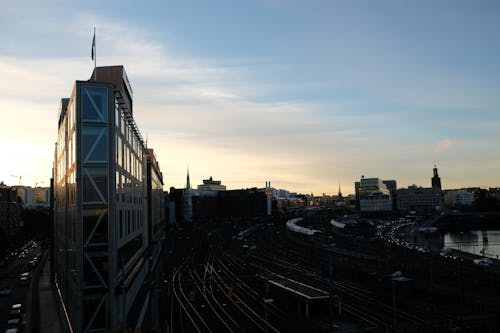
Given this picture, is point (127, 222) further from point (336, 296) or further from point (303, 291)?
point (336, 296)

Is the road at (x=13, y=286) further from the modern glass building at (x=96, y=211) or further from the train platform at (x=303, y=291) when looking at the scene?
the train platform at (x=303, y=291)

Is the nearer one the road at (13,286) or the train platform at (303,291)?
the train platform at (303,291)

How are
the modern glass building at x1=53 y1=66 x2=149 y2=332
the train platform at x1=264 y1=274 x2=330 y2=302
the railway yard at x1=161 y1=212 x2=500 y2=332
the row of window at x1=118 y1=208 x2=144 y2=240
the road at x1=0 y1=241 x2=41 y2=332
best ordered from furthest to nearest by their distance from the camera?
the road at x1=0 y1=241 x2=41 y2=332
the train platform at x1=264 y1=274 x2=330 y2=302
the railway yard at x1=161 y1=212 x2=500 y2=332
the row of window at x1=118 y1=208 x2=144 y2=240
the modern glass building at x1=53 y1=66 x2=149 y2=332

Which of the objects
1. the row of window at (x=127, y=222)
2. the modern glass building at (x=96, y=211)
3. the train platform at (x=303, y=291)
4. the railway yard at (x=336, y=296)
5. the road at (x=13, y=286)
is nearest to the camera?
the modern glass building at (x=96, y=211)

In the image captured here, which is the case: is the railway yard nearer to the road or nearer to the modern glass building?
the modern glass building

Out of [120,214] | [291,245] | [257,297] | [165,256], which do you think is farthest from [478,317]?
[291,245]

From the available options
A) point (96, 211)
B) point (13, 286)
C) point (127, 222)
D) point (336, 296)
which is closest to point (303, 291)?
point (336, 296)

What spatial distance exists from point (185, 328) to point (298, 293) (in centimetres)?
1053

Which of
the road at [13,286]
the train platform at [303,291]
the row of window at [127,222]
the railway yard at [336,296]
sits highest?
the row of window at [127,222]

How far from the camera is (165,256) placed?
94.5m

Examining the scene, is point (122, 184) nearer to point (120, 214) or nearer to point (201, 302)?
point (120, 214)

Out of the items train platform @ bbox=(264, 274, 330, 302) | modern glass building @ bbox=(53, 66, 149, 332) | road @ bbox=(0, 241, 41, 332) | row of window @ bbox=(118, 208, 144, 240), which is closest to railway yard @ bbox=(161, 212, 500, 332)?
train platform @ bbox=(264, 274, 330, 302)

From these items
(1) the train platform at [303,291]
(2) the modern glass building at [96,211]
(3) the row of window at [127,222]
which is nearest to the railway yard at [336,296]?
(1) the train platform at [303,291]

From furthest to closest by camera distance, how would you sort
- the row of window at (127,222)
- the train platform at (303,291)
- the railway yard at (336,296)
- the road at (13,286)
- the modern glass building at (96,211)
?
the road at (13,286) → the train platform at (303,291) → the railway yard at (336,296) → the row of window at (127,222) → the modern glass building at (96,211)
